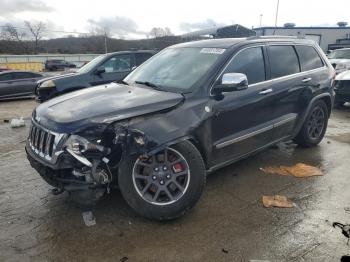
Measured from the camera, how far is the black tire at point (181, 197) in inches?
132

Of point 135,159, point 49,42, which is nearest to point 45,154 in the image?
point 135,159

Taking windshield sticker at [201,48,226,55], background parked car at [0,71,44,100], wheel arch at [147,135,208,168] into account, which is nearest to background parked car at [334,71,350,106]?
windshield sticker at [201,48,226,55]

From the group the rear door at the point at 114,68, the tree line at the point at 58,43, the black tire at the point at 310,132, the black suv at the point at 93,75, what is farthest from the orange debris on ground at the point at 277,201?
the tree line at the point at 58,43

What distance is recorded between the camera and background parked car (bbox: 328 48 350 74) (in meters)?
13.6

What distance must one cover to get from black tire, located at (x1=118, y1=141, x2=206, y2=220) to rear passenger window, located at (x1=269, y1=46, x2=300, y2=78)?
1.99 m

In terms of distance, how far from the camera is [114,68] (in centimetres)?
945

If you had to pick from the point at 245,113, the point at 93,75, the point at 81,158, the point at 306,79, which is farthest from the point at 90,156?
the point at 93,75

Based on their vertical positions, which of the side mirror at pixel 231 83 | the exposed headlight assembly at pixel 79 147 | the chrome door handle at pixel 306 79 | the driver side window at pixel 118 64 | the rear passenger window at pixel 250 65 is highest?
the rear passenger window at pixel 250 65

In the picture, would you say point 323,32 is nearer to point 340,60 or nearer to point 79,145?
point 340,60

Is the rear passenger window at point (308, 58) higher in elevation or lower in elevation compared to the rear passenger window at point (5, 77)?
higher

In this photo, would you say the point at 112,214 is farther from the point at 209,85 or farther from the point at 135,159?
the point at 209,85

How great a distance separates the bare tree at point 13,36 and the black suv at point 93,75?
6377 centimetres

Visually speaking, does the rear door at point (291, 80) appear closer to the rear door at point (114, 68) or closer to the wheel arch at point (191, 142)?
the wheel arch at point (191, 142)

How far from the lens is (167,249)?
310 centimetres
